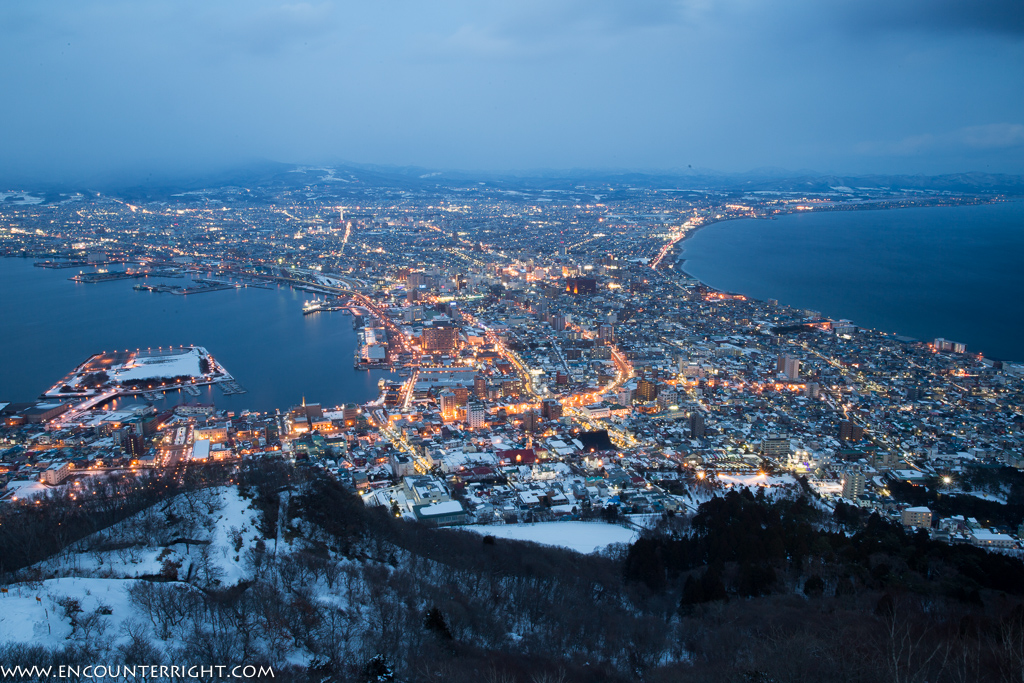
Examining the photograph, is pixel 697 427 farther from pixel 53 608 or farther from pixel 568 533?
pixel 53 608

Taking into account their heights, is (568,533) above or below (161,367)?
below

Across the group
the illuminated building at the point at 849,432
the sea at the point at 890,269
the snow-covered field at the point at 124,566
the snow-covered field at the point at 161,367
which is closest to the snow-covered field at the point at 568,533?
the snow-covered field at the point at 124,566

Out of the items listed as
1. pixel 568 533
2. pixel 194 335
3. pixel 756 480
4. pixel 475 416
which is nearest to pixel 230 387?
pixel 194 335

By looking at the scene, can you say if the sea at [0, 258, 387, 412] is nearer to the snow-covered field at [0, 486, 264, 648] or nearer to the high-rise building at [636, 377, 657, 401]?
the high-rise building at [636, 377, 657, 401]

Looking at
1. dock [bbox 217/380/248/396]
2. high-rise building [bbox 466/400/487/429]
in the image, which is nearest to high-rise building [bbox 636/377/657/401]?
high-rise building [bbox 466/400/487/429]

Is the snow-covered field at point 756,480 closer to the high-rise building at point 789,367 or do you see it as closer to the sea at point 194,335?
the high-rise building at point 789,367

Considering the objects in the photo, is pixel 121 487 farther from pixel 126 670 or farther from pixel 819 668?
pixel 819 668
